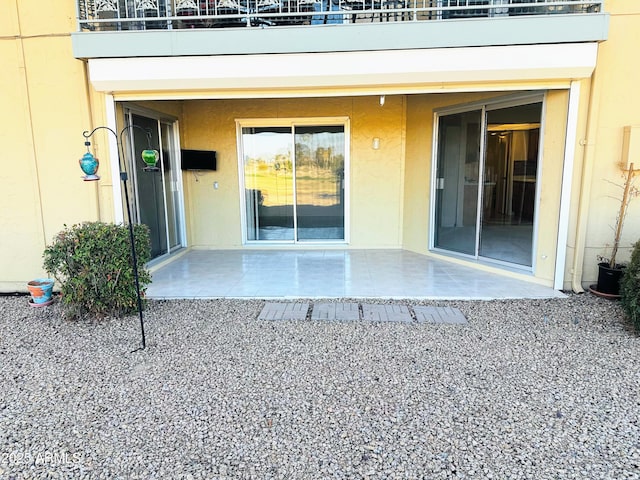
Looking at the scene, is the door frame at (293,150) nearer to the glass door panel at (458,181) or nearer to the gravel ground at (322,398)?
the glass door panel at (458,181)

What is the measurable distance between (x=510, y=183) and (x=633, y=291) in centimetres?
245

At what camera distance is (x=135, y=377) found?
3.13 metres

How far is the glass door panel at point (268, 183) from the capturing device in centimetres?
758

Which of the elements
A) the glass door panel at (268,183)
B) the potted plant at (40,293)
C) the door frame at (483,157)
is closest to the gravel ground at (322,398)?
the potted plant at (40,293)

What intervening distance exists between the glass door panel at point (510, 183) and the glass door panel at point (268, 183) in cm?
355

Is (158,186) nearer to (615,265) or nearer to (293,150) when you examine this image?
(293,150)

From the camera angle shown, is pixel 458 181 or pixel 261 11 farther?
pixel 458 181

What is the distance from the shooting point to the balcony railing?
461cm

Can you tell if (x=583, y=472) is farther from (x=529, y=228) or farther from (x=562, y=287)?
(x=529, y=228)

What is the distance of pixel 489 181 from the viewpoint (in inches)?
235

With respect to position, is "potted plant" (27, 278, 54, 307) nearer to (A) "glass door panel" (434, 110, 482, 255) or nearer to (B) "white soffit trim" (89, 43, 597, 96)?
(B) "white soffit trim" (89, 43, 597, 96)

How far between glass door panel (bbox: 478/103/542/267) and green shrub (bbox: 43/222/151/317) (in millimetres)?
4955

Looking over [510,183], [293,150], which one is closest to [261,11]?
[293,150]

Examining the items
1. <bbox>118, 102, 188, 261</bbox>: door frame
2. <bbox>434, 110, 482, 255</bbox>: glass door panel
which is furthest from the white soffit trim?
<bbox>434, 110, 482, 255</bbox>: glass door panel
